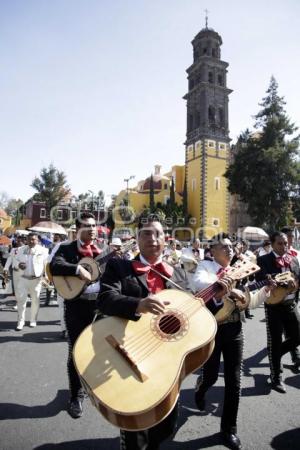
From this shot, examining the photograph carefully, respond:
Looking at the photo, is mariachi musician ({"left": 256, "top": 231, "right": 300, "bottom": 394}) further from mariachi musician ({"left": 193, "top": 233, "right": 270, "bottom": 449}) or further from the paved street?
mariachi musician ({"left": 193, "top": 233, "right": 270, "bottom": 449})

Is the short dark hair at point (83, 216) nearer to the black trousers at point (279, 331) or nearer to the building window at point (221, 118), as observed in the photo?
the black trousers at point (279, 331)

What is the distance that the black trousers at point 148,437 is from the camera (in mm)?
2451

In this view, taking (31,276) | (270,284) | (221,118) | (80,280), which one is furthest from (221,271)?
(221,118)

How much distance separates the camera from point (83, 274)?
13.4ft

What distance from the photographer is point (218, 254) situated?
3.97 m

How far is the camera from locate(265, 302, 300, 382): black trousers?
490 cm

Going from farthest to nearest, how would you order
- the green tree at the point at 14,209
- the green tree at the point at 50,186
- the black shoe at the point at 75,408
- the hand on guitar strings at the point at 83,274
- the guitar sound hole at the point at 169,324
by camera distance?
the green tree at the point at 14,209
the green tree at the point at 50,186
the hand on guitar strings at the point at 83,274
the black shoe at the point at 75,408
the guitar sound hole at the point at 169,324

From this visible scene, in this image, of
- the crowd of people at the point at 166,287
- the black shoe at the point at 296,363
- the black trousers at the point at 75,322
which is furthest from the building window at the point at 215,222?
the black trousers at the point at 75,322

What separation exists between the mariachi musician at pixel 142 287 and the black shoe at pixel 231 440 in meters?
1.09

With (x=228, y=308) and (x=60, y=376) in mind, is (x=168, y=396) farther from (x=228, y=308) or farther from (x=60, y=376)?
(x=60, y=376)

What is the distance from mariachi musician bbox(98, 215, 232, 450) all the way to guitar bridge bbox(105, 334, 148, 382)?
19 centimetres

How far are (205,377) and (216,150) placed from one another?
5143 cm

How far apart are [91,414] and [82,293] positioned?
1.42 m

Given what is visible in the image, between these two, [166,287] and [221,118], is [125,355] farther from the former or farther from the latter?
[221,118]
